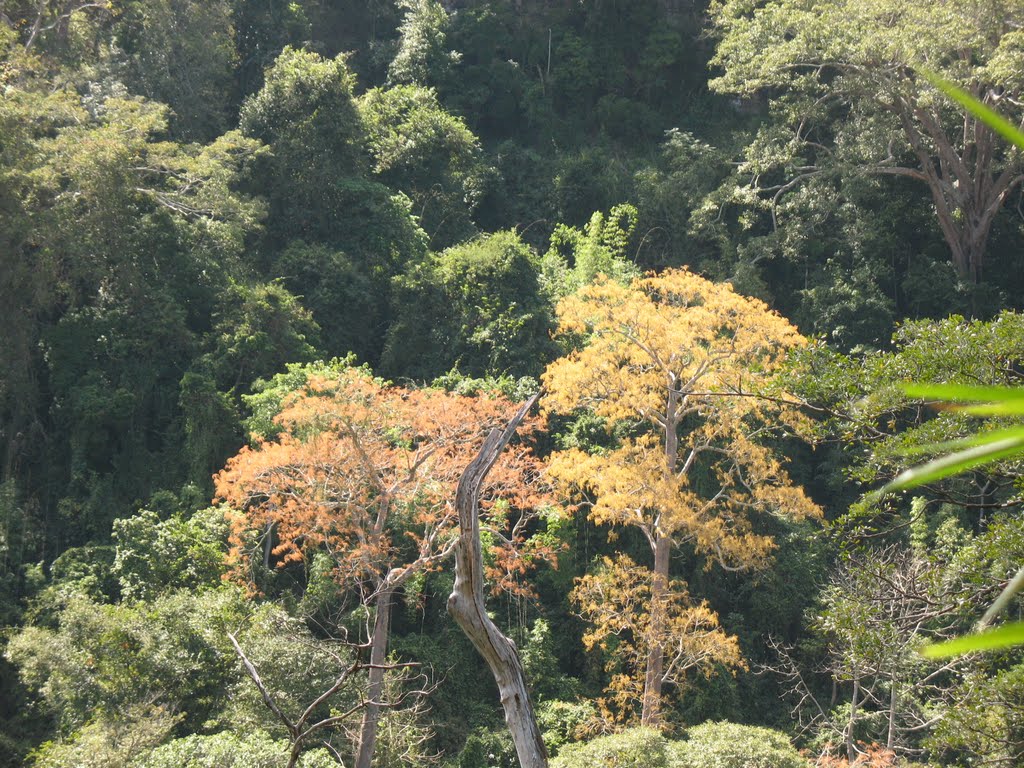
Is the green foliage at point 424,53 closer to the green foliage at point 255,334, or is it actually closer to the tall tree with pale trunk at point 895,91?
the tall tree with pale trunk at point 895,91

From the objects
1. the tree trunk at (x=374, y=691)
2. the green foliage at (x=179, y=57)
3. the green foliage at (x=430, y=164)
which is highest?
the green foliage at (x=179, y=57)

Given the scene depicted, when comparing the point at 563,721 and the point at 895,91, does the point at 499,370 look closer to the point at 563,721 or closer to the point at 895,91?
the point at 563,721

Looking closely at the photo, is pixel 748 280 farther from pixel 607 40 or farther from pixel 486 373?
pixel 607 40

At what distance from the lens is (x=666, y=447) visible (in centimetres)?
886

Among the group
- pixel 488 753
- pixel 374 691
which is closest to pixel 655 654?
pixel 488 753

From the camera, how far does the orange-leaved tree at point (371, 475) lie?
8289 millimetres

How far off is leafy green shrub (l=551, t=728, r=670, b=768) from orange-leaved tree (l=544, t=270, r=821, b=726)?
2.00ft

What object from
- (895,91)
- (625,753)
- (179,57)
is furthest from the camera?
(179,57)

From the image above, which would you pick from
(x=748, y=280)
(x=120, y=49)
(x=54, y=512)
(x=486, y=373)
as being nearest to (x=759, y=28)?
(x=748, y=280)

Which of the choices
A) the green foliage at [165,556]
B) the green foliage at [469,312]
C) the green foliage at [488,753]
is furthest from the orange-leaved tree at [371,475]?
the green foliage at [469,312]

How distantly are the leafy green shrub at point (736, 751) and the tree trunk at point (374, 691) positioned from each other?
2150mm

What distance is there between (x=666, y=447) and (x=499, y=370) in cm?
331

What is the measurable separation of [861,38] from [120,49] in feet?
30.6

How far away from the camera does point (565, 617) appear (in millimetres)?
9945
